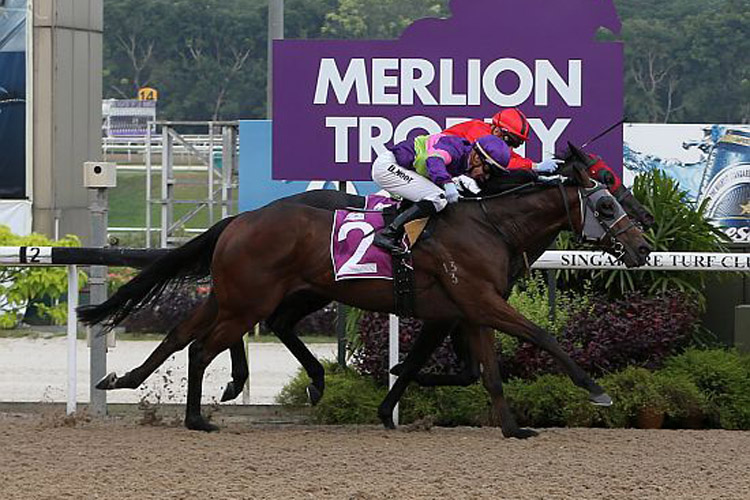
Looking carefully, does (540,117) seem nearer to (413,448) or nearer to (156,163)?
(413,448)

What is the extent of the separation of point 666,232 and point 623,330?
0.79m

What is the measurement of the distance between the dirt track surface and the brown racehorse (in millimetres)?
593

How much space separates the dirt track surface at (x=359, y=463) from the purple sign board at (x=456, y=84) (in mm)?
1692

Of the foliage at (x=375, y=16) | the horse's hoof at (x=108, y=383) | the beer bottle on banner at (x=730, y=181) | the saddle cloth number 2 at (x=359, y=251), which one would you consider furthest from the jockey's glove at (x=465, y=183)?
the foliage at (x=375, y=16)

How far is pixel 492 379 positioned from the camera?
7.12m

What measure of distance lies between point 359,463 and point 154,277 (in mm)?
1866

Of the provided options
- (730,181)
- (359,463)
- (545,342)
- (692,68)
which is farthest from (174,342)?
(692,68)

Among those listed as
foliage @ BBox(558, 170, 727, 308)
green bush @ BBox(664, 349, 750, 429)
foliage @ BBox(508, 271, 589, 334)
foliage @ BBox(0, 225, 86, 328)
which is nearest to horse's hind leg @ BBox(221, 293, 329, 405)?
foliage @ BBox(508, 271, 589, 334)

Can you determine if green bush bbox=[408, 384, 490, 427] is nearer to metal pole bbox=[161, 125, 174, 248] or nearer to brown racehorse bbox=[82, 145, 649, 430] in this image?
brown racehorse bbox=[82, 145, 649, 430]

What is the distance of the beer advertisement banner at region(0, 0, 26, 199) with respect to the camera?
16125mm

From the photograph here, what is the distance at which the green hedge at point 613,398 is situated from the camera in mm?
7777

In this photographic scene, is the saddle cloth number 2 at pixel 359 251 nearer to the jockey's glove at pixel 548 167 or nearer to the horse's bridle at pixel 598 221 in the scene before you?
the jockey's glove at pixel 548 167

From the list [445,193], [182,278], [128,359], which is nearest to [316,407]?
[182,278]

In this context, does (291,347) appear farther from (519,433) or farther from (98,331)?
(519,433)
